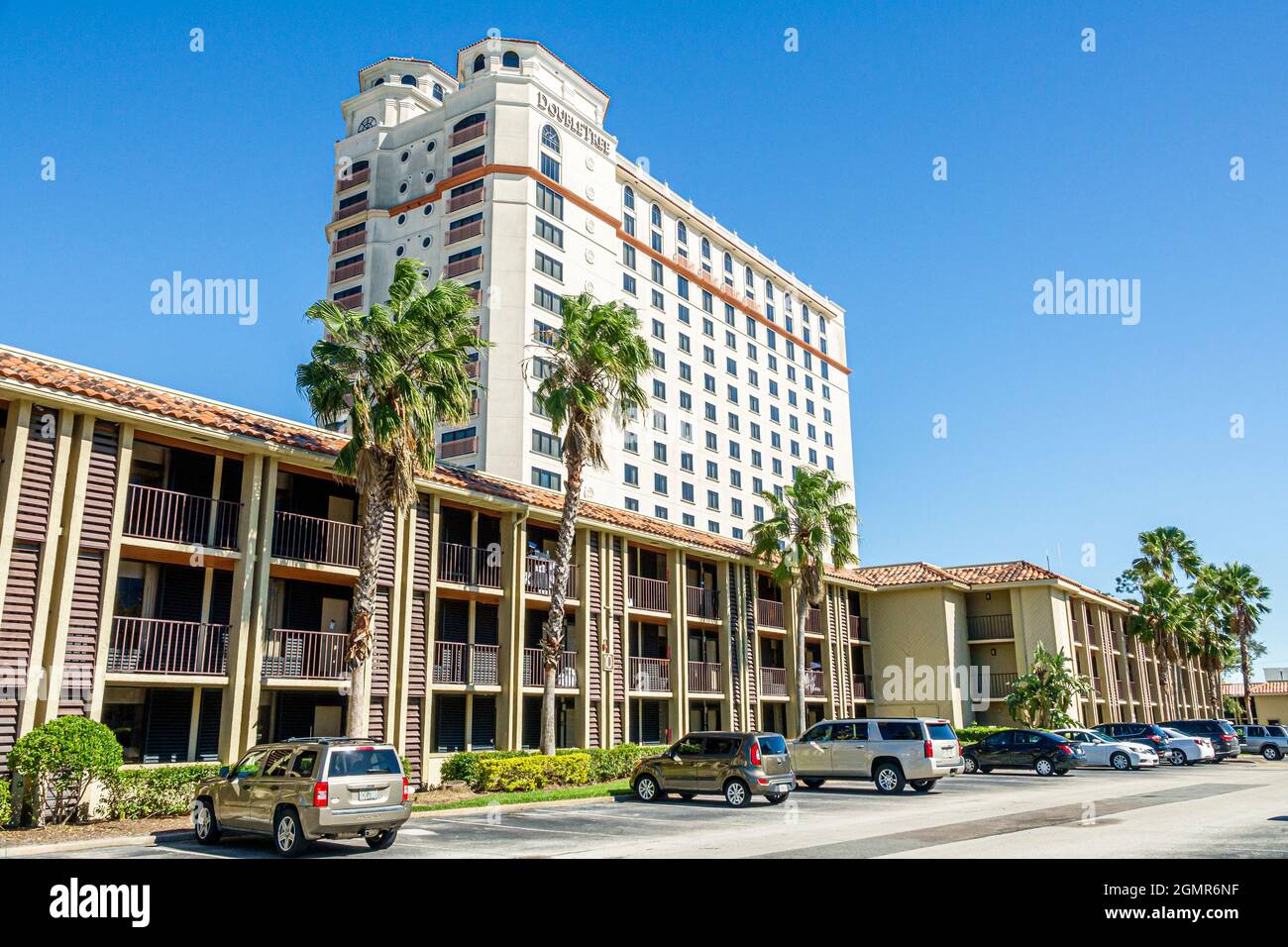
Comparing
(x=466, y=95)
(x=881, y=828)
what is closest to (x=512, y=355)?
(x=466, y=95)

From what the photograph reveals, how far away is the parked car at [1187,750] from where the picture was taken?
41.9 metres

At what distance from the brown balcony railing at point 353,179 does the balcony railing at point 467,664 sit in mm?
49728

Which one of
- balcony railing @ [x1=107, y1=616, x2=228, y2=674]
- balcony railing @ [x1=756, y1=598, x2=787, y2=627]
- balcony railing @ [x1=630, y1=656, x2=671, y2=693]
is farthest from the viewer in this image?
balcony railing @ [x1=756, y1=598, x2=787, y2=627]

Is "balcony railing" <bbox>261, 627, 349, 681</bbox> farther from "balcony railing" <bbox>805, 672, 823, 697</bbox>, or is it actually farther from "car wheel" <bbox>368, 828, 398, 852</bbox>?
"balcony railing" <bbox>805, 672, 823, 697</bbox>

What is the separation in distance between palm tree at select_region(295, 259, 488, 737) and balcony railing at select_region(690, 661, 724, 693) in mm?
16390

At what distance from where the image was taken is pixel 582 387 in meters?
28.7

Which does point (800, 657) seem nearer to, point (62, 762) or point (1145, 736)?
point (1145, 736)

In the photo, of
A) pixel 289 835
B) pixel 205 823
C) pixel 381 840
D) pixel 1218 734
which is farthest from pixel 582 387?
pixel 1218 734

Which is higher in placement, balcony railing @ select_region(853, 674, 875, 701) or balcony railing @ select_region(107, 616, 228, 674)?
balcony railing @ select_region(107, 616, 228, 674)

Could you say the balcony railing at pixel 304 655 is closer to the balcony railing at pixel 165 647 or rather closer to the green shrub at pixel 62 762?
the balcony railing at pixel 165 647

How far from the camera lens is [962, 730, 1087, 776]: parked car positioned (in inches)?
1384

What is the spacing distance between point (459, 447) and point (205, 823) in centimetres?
4254

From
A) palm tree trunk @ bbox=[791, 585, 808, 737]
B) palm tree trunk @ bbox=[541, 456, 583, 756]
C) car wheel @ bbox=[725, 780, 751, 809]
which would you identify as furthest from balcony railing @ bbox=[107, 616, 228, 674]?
palm tree trunk @ bbox=[791, 585, 808, 737]

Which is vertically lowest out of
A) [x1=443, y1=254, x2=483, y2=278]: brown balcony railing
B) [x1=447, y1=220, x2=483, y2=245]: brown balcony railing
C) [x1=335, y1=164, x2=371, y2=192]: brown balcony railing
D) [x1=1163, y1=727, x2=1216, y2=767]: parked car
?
[x1=1163, y1=727, x2=1216, y2=767]: parked car
